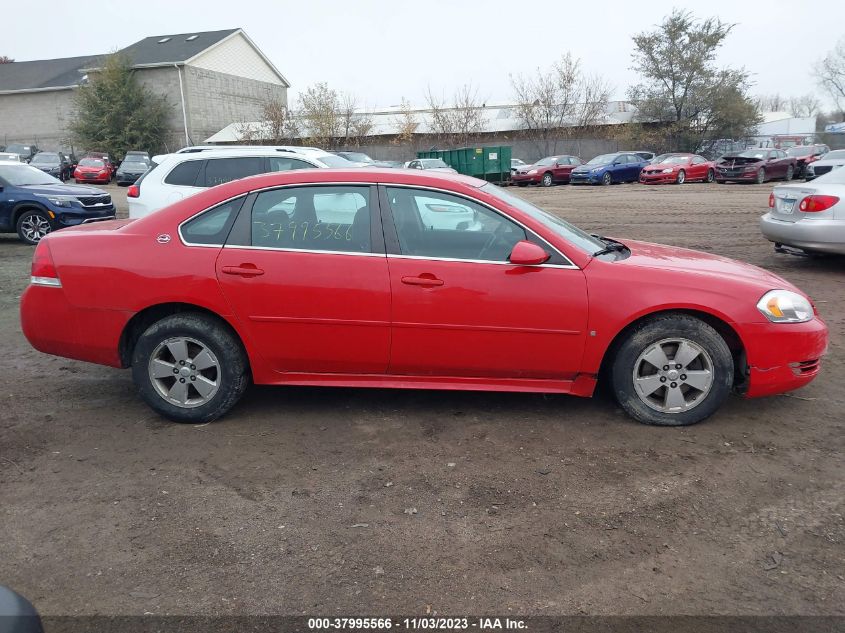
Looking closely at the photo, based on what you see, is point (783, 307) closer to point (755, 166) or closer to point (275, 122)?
point (755, 166)

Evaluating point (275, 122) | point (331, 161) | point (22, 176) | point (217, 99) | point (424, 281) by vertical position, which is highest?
point (217, 99)

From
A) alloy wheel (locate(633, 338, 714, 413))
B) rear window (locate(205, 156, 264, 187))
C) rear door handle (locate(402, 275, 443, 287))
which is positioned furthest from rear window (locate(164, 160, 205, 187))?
alloy wheel (locate(633, 338, 714, 413))

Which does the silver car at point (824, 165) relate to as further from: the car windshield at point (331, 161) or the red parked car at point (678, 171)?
the car windshield at point (331, 161)

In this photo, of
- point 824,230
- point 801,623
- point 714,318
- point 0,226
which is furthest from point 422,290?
point 0,226

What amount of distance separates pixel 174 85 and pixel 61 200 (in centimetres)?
3516

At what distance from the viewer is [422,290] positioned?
13.4 ft

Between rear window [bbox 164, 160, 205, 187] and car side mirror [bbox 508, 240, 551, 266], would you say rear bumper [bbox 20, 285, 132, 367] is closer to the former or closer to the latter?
car side mirror [bbox 508, 240, 551, 266]

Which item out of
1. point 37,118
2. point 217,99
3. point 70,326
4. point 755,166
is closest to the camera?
point 70,326

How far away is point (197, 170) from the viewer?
888 cm

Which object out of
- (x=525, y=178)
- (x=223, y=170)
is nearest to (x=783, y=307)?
(x=223, y=170)

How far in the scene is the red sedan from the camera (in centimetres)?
407

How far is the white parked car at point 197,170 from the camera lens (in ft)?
28.6

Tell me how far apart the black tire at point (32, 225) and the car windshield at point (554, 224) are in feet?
36.3

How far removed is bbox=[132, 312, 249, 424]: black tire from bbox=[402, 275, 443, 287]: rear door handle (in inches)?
46.3
